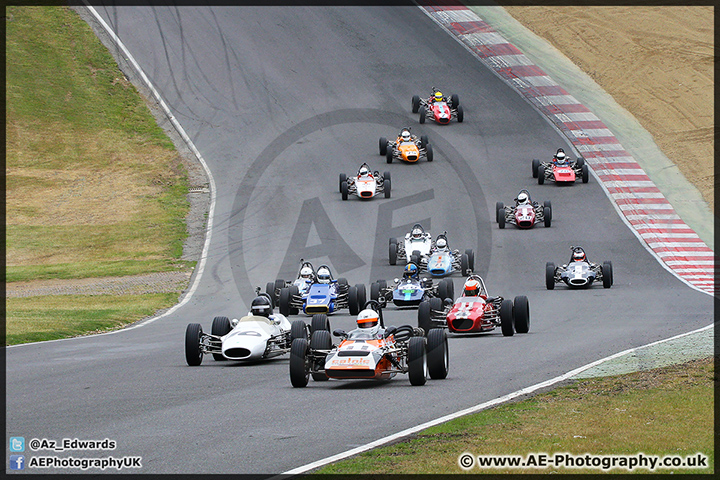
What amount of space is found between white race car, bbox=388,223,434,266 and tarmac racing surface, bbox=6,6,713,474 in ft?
2.43

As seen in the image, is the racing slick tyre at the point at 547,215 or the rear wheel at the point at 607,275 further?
the racing slick tyre at the point at 547,215

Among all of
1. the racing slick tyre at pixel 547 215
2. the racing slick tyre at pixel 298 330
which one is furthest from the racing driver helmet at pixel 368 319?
the racing slick tyre at pixel 547 215

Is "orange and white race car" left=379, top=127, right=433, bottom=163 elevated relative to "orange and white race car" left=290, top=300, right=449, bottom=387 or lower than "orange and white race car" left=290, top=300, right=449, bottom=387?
elevated

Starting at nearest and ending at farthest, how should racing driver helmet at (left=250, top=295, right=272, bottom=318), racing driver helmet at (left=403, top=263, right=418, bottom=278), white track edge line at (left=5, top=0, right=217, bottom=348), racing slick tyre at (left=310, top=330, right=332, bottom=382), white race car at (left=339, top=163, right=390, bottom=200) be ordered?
1. racing slick tyre at (left=310, top=330, right=332, bottom=382)
2. racing driver helmet at (left=250, top=295, right=272, bottom=318)
3. white track edge line at (left=5, top=0, right=217, bottom=348)
4. racing driver helmet at (left=403, top=263, right=418, bottom=278)
5. white race car at (left=339, top=163, right=390, bottom=200)

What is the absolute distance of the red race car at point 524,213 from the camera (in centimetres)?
4193

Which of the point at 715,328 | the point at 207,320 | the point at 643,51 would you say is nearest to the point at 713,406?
the point at 715,328

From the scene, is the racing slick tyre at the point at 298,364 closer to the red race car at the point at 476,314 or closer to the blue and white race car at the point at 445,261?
the red race car at the point at 476,314

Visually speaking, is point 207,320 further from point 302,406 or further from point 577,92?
point 577,92

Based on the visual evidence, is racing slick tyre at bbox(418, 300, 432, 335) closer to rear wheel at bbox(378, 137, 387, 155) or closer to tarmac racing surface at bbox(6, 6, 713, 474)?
tarmac racing surface at bbox(6, 6, 713, 474)

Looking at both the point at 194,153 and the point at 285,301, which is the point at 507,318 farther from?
the point at 194,153

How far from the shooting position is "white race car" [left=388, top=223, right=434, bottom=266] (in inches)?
1441

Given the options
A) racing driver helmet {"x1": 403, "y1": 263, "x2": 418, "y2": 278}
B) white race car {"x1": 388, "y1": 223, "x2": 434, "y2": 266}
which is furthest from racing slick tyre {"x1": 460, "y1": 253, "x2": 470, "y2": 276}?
racing driver helmet {"x1": 403, "y1": 263, "x2": 418, "y2": 278}

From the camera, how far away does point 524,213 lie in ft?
137

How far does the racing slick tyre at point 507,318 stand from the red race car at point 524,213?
1868cm
